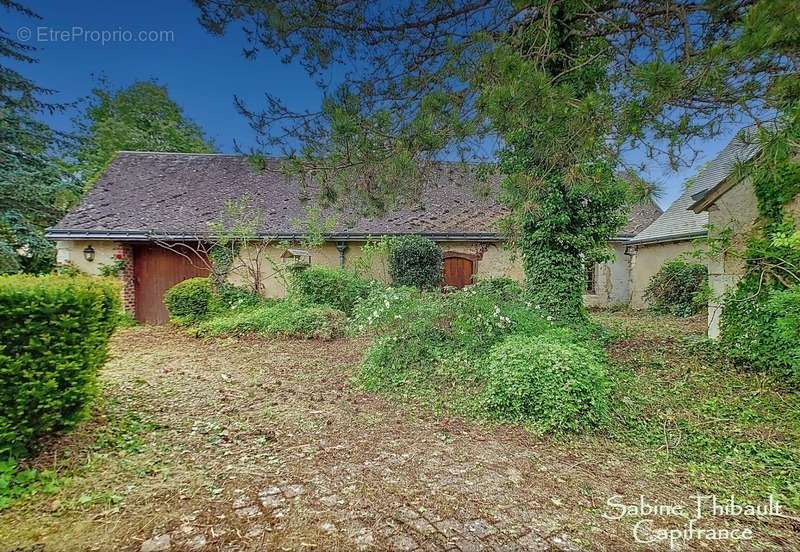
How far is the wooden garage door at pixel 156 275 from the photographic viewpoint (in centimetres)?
914

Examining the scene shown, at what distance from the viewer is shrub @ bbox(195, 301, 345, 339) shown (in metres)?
7.16

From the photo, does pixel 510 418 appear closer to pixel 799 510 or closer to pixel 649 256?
pixel 799 510

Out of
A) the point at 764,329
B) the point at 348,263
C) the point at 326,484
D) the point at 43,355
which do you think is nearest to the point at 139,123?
the point at 348,263

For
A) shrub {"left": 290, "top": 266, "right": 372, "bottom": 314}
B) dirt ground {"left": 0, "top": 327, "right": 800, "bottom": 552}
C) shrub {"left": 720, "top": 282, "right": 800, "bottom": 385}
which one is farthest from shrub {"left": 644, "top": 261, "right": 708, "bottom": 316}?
dirt ground {"left": 0, "top": 327, "right": 800, "bottom": 552}

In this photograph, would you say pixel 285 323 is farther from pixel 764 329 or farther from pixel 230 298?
pixel 764 329

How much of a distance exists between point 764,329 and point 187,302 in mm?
10069

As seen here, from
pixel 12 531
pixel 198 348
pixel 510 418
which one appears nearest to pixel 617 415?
pixel 510 418

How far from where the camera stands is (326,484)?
98.2 inches

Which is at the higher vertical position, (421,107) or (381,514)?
(421,107)

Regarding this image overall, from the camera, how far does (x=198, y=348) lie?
6492 millimetres

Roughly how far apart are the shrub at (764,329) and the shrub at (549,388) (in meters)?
2.62

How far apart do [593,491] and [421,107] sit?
3.50 m

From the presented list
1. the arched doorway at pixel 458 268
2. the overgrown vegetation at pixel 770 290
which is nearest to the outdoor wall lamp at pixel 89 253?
the arched doorway at pixel 458 268

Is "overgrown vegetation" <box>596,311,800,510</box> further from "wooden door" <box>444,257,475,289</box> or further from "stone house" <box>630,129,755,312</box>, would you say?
"wooden door" <box>444,257,475,289</box>
